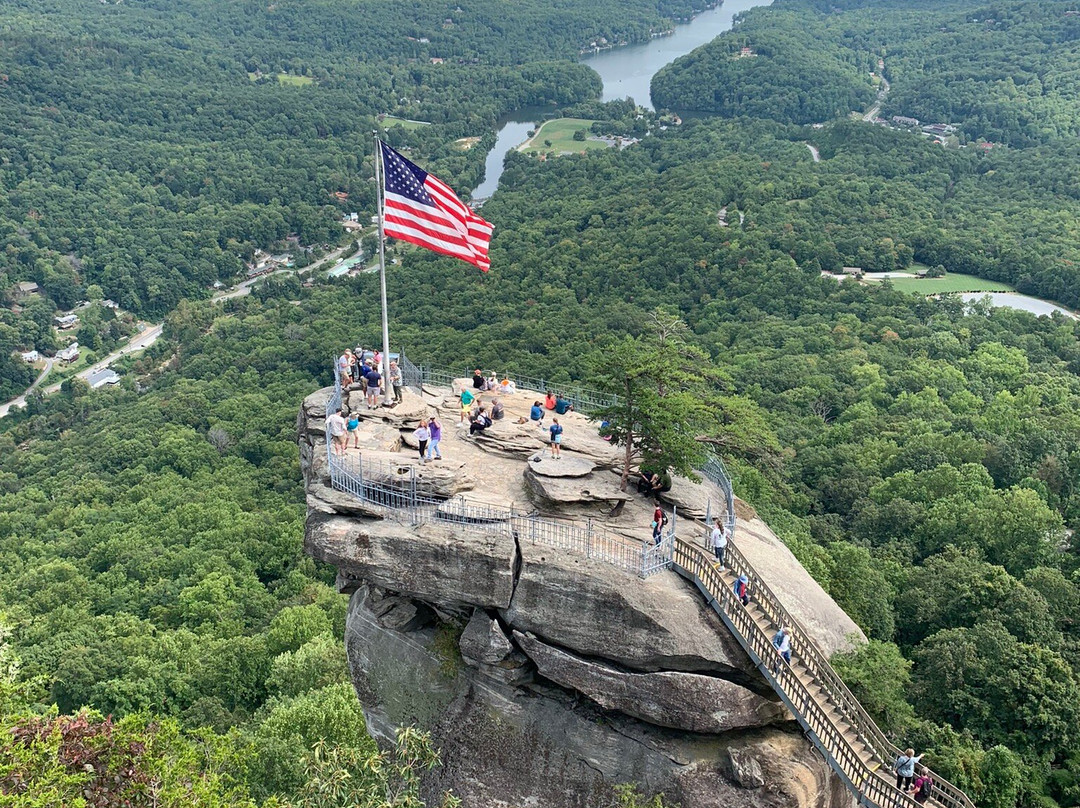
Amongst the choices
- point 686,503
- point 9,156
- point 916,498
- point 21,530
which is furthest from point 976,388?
point 9,156

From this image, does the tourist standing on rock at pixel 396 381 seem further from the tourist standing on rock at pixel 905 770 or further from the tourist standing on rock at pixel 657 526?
the tourist standing on rock at pixel 905 770

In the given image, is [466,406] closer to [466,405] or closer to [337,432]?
[466,405]

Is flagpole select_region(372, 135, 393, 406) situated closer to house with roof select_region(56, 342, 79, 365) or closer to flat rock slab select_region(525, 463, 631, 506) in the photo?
flat rock slab select_region(525, 463, 631, 506)

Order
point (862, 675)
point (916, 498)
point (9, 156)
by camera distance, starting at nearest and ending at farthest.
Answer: point (862, 675), point (916, 498), point (9, 156)

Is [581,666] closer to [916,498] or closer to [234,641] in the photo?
[234,641]

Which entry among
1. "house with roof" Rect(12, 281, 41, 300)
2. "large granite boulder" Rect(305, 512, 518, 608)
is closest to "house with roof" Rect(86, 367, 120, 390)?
"house with roof" Rect(12, 281, 41, 300)

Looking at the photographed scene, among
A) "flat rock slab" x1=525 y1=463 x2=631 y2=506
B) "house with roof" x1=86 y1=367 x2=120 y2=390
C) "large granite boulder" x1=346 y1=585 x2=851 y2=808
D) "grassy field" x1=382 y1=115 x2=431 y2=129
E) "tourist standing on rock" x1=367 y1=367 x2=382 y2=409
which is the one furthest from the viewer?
"grassy field" x1=382 y1=115 x2=431 y2=129
